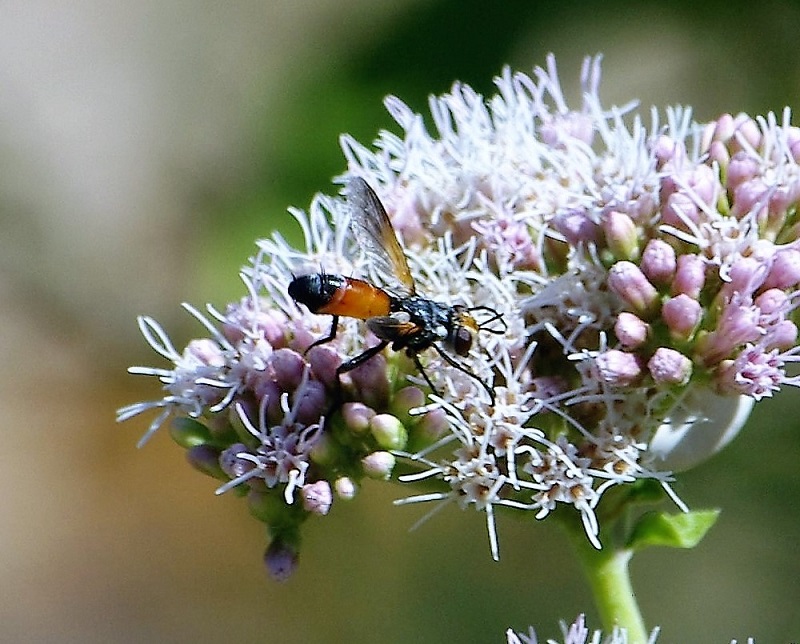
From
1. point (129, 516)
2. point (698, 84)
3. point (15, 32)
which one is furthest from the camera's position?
point (15, 32)

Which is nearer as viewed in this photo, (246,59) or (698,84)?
(698,84)

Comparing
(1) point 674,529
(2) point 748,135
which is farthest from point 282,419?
(2) point 748,135

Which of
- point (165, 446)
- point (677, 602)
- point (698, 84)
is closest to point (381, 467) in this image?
point (698, 84)

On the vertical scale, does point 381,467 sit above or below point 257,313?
below

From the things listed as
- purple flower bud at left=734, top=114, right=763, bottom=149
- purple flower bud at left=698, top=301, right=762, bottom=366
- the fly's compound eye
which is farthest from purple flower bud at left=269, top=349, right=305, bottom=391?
purple flower bud at left=734, top=114, right=763, bottom=149

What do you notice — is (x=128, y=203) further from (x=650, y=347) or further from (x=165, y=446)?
(x=650, y=347)

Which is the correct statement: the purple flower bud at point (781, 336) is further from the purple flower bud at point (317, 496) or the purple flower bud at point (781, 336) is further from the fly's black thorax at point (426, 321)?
the purple flower bud at point (317, 496)

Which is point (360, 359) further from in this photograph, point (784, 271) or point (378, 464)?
point (784, 271)
